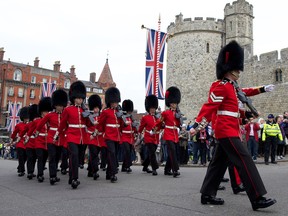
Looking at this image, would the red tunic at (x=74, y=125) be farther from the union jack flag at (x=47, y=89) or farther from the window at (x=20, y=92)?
the window at (x=20, y=92)

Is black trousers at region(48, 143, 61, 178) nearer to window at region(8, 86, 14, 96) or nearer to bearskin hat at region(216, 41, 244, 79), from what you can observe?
bearskin hat at region(216, 41, 244, 79)

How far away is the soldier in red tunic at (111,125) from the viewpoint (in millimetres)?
7881

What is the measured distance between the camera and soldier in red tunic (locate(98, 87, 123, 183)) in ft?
25.9

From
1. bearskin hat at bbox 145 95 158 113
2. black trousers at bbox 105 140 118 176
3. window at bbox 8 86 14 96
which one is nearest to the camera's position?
black trousers at bbox 105 140 118 176

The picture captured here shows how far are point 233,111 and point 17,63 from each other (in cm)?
5412

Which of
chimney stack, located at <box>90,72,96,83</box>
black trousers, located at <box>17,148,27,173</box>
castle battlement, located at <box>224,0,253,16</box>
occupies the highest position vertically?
castle battlement, located at <box>224,0,253,16</box>

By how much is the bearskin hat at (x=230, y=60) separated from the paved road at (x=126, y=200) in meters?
2.03

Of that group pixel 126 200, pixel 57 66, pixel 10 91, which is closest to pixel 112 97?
pixel 126 200

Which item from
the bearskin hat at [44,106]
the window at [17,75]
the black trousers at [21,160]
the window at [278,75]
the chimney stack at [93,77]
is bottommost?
the black trousers at [21,160]

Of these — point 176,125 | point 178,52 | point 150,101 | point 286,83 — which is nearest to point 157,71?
point 150,101

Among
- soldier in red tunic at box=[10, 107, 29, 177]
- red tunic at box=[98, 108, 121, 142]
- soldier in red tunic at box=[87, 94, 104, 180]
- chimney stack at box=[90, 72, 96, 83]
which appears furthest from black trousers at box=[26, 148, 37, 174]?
chimney stack at box=[90, 72, 96, 83]

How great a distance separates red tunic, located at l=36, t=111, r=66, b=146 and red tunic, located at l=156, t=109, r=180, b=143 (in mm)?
2541

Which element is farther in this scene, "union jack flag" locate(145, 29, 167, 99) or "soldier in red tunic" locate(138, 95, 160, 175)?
"union jack flag" locate(145, 29, 167, 99)

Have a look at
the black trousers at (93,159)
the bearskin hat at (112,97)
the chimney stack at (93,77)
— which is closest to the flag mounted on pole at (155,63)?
the bearskin hat at (112,97)
